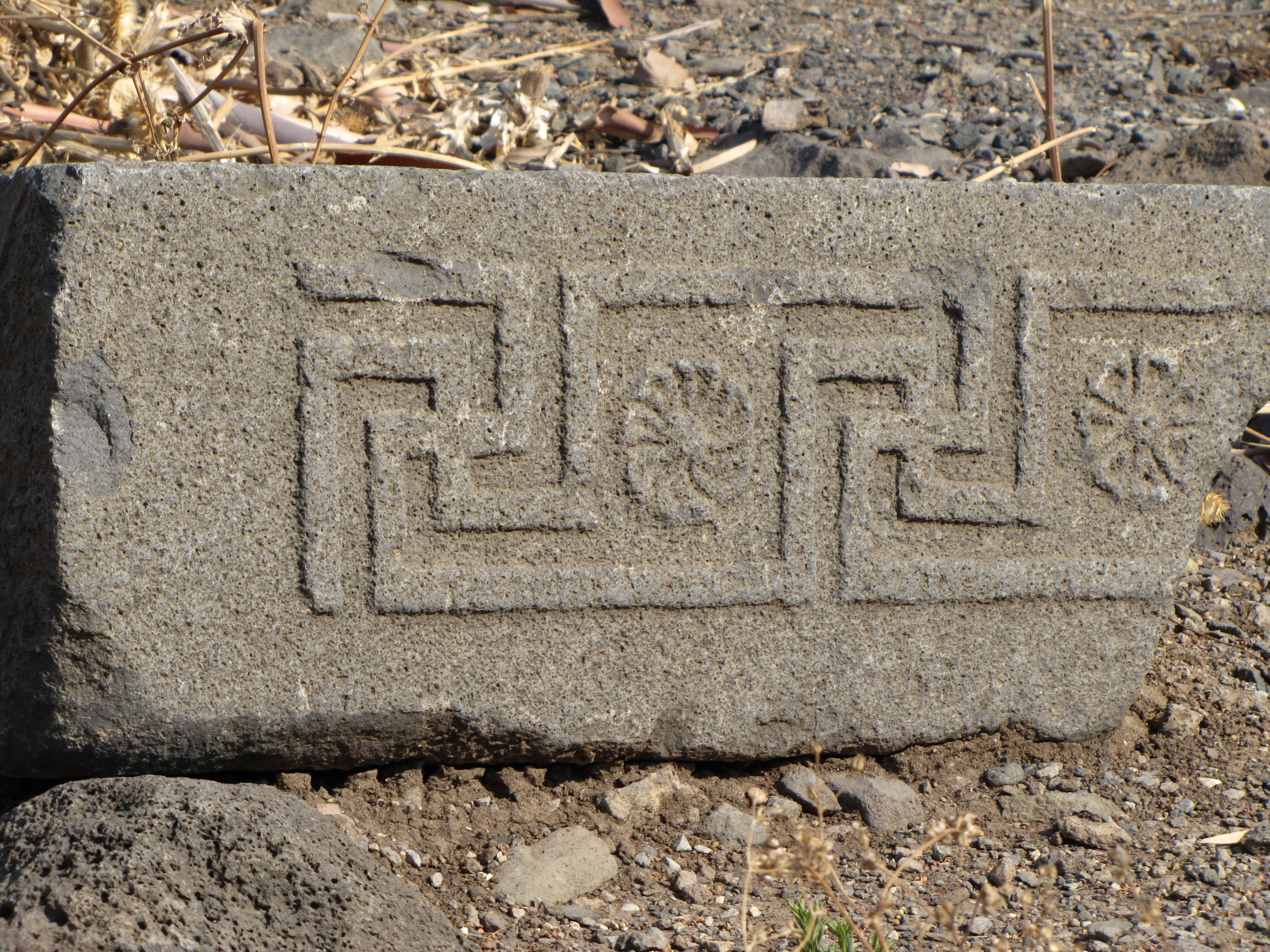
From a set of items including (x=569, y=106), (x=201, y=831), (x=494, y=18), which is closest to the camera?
(x=201, y=831)

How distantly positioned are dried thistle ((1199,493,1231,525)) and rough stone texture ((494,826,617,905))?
160 centimetres

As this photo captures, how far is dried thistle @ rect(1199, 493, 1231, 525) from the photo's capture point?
2635 millimetres

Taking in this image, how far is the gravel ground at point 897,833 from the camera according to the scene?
65.5 inches

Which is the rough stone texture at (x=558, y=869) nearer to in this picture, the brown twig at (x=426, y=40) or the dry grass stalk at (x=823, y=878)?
the dry grass stalk at (x=823, y=878)

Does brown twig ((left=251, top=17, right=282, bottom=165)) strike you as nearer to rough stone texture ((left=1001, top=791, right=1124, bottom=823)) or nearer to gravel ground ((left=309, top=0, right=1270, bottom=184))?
gravel ground ((left=309, top=0, right=1270, bottom=184))

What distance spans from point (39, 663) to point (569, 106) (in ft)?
7.05

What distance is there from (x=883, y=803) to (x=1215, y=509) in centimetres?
122

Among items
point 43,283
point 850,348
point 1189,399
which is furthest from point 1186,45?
point 43,283

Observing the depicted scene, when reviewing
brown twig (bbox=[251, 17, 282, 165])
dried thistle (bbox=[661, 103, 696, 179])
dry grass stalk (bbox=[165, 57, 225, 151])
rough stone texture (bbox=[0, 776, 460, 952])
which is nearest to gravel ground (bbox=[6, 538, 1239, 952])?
rough stone texture (bbox=[0, 776, 460, 952])

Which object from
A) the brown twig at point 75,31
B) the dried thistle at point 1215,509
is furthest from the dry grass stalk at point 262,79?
the dried thistle at point 1215,509

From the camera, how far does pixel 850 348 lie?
6.14 feet

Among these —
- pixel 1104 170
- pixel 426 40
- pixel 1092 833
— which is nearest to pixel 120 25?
pixel 426 40

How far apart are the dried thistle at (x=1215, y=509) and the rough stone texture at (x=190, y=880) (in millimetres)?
1911

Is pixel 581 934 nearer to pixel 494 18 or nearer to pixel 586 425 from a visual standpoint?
pixel 586 425
